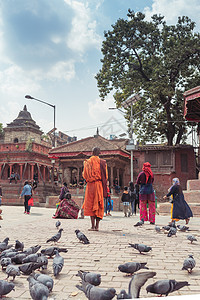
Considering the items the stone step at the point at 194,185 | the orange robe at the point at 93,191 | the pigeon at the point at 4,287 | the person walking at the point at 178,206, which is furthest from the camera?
the stone step at the point at 194,185

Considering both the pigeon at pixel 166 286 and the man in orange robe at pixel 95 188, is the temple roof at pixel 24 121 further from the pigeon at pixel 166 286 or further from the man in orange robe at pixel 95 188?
the pigeon at pixel 166 286

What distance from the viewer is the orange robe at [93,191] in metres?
7.15

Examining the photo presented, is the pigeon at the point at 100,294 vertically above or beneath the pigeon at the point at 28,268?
Result: above

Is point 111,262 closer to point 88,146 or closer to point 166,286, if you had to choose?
point 166,286

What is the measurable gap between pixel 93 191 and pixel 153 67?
20.7 m

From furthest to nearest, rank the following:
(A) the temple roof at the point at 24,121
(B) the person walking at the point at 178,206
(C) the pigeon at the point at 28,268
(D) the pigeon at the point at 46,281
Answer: (A) the temple roof at the point at 24,121 → (B) the person walking at the point at 178,206 → (C) the pigeon at the point at 28,268 → (D) the pigeon at the point at 46,281

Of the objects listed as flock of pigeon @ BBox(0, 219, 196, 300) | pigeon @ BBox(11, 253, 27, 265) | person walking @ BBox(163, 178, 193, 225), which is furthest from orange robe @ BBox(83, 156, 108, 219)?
pigeon @ BBox(11, 253, 27, 265)

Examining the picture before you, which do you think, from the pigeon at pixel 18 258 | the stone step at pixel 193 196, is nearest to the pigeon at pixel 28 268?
the pigeon at pixel 18 258

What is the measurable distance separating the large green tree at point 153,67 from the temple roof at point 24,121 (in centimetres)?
1909

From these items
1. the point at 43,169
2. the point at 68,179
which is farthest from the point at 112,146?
the point at 43,169

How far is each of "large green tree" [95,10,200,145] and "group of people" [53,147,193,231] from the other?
14.6 m

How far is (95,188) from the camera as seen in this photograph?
7266 millimetres

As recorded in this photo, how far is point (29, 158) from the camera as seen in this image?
34.1 m

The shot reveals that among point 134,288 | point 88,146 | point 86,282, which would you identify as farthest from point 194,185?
point 88,146
